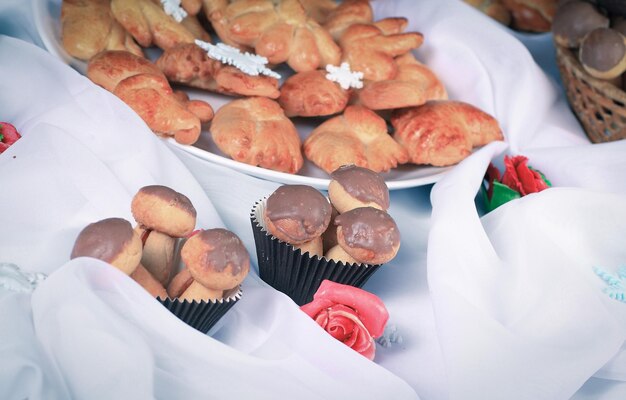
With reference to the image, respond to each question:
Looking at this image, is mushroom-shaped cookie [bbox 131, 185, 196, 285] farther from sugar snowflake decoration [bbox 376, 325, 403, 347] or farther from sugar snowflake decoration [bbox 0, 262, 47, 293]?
sugar snowflake decoration [bbox 376, 325, 403, 347]

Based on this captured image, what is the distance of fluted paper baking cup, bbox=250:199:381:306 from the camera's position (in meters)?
0.96

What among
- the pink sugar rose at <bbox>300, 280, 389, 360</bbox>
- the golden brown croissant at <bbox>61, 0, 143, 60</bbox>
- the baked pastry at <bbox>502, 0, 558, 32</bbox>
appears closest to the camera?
the pink sugar rose at <bbox>300, 280, 389, 360</bbox>

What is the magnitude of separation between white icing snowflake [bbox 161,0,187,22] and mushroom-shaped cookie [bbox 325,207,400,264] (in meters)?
0.75

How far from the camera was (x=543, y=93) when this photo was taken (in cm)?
161

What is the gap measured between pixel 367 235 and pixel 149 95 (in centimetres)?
52

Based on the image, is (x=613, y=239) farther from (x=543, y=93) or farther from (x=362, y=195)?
(x=543, y=93)

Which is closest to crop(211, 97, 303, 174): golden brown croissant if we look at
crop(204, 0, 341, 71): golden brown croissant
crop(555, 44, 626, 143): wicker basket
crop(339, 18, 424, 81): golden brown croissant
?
crop(204, 0, 341, 71): golden brown croissant

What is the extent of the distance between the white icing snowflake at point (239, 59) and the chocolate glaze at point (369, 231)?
0.52 m

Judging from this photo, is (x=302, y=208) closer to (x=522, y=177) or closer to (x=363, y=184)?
(x=363, y=184)

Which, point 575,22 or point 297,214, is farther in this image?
point 575,22

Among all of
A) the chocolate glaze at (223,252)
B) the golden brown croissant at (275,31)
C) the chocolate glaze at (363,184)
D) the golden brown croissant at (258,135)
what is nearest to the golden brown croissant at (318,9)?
the golden brown croissant at (275,31)

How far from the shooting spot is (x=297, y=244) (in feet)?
3.12

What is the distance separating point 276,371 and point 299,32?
33.6 inches

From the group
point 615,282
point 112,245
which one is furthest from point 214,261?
point 615,282
